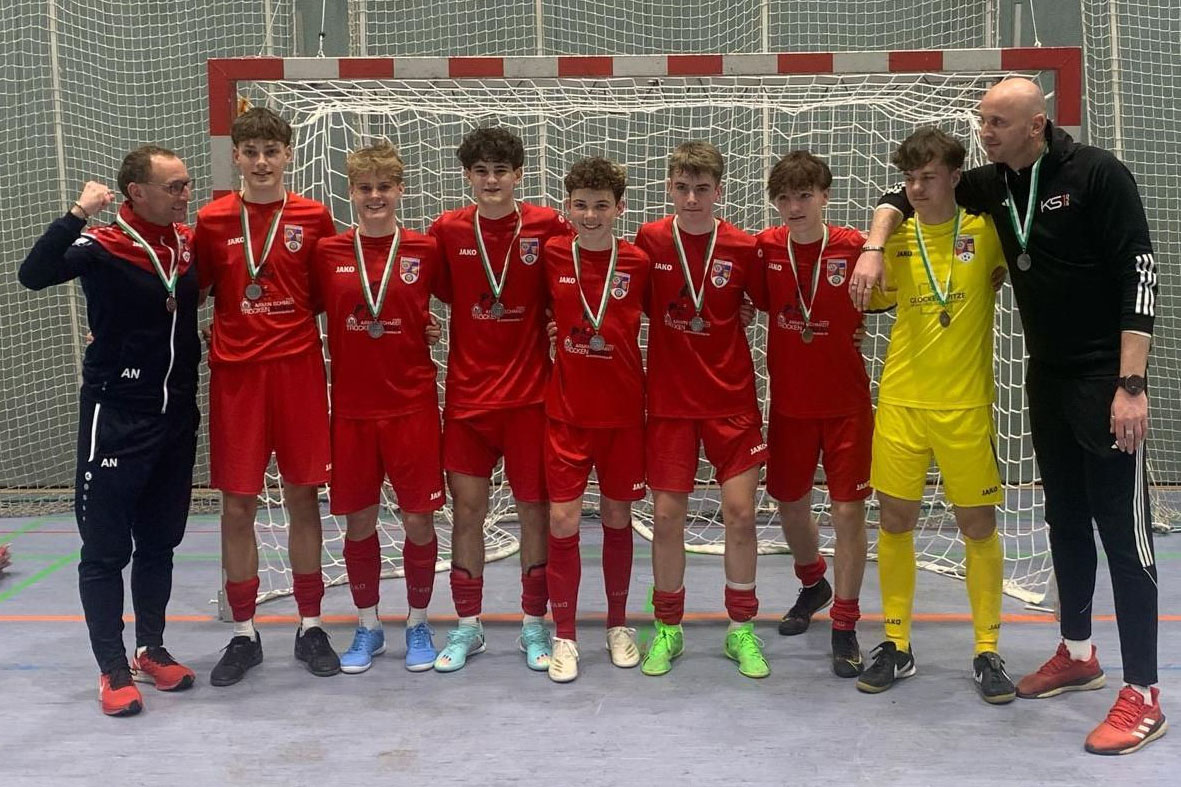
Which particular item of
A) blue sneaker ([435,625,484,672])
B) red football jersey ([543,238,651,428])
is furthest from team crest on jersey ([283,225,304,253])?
blue sneaker ([435,625,484,672])

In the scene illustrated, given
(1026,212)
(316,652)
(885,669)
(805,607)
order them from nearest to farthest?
(1026,212) → (885,669) → (316,652) → (805,607)

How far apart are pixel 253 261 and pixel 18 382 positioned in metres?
4.36

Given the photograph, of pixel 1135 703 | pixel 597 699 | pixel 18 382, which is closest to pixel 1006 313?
pixel 1135 703

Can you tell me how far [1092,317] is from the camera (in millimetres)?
3178

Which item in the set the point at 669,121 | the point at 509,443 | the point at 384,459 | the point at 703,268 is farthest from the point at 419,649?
the point at 669,121

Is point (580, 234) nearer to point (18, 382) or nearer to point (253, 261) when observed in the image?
point (253, 261)

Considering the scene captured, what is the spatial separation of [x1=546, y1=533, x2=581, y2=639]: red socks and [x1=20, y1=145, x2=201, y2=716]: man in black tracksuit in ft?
4.67

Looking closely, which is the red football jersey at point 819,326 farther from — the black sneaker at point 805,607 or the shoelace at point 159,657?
the shoelace at point 159,657

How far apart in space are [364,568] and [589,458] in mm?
988

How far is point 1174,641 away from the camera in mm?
4051

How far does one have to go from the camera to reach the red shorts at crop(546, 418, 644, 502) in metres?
3.71

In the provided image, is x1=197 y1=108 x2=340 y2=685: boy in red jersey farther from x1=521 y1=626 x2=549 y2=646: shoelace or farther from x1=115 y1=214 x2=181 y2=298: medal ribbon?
x1=521 y1=626 x2=549 y2=646: shoelace

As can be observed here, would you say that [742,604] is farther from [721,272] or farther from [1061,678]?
[721,272]

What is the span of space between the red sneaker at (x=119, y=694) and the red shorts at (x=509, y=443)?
4.32 ft
